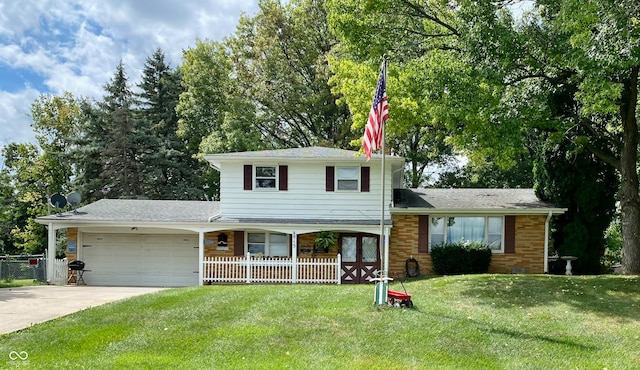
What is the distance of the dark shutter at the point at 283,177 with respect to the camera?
17750mm

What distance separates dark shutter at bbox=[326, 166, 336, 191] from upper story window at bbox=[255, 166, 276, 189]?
200cm

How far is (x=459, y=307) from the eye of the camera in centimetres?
990

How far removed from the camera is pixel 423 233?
17312 millimetres

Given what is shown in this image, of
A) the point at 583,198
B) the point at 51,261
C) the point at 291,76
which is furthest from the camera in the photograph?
the point at 291,76

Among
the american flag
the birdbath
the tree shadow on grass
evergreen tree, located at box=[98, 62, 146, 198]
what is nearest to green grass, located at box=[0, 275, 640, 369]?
the tree shadow on grass

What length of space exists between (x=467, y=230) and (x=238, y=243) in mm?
8385

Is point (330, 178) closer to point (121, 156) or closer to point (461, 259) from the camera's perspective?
point (461, 259)

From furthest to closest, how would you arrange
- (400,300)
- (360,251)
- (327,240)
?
1. (360,251)
2. (327,240)
3. (400,300)

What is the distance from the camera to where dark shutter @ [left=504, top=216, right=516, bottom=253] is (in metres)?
17.1

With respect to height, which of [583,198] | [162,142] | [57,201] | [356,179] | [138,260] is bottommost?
[138,260]

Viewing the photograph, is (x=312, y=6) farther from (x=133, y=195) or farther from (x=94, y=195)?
(x=94, y=195)

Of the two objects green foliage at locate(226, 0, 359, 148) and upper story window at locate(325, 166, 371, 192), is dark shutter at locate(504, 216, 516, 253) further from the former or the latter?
green foliage at locate(226, 0, 359, 148)

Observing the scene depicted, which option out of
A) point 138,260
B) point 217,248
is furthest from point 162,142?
point 217,248

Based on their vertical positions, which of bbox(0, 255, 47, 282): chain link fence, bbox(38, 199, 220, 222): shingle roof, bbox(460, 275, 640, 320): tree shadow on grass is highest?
bbox(38, 199, 220, 222): shingle roof
